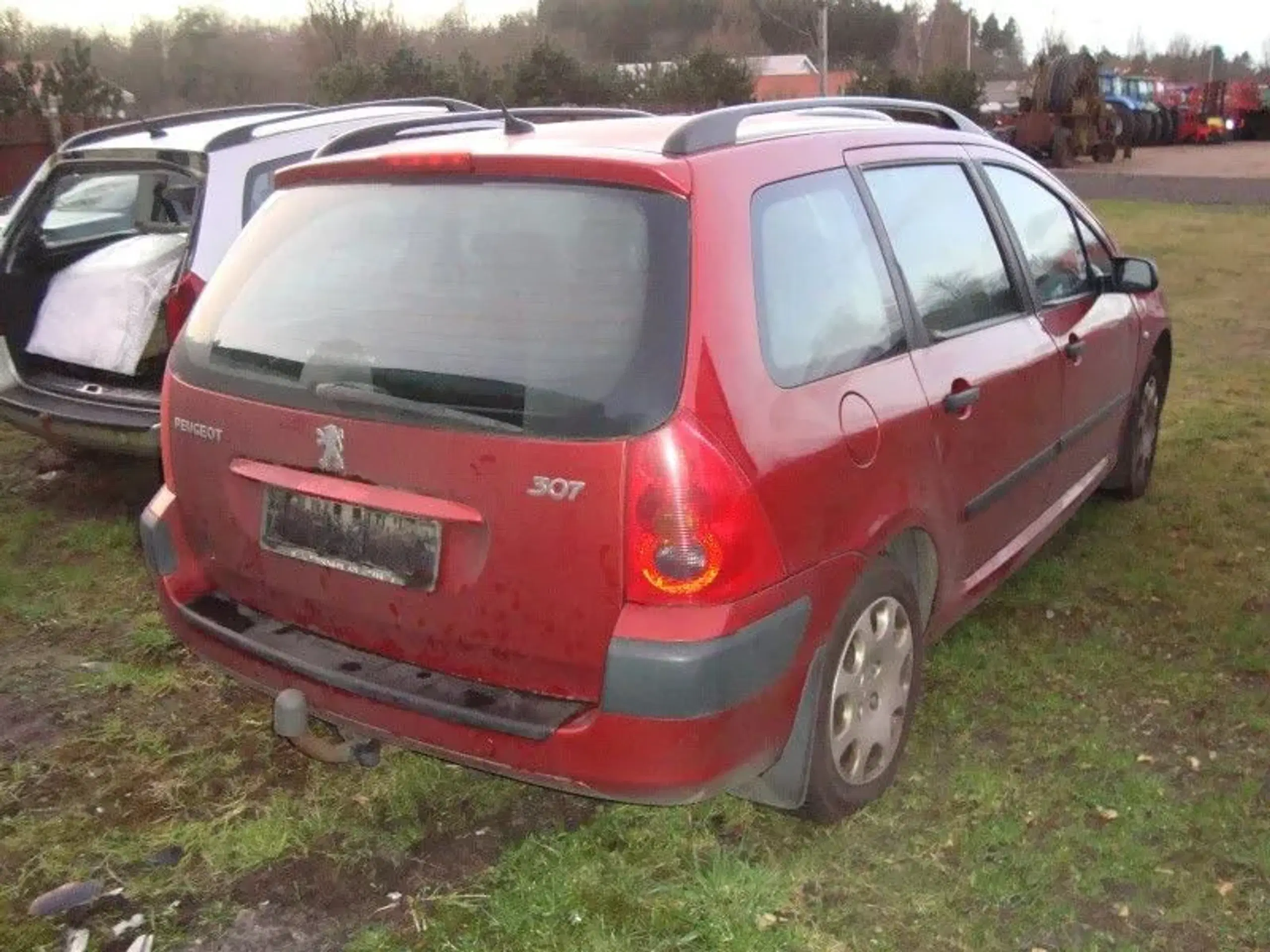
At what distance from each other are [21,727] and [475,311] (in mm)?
2195

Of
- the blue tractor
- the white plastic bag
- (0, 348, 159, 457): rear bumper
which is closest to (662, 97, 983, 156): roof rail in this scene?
(0, 348, 159, 457): rear bumper

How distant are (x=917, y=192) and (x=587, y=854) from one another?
2.02 metres

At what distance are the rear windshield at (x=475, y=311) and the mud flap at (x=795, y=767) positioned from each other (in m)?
0.78

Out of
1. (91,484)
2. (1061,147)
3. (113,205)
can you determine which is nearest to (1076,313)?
(91,484)

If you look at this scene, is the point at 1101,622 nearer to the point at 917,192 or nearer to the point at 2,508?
the point at 917,192

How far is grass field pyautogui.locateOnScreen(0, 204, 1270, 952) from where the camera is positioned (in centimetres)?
273

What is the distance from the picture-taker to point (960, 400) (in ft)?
10.6

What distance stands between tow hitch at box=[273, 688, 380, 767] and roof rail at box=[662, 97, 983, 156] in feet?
4.87

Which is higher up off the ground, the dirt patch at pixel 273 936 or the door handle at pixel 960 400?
the door handle at pixel 960 400

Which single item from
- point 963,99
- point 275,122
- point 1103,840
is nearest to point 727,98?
point 963,99

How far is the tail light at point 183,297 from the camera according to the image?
15.5ft

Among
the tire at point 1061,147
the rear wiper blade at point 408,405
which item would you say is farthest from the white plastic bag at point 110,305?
the tire at point 1061,147

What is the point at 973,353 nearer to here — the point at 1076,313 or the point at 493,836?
the point at 1076,313

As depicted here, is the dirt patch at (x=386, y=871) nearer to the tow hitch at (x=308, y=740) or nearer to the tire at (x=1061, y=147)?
the tow hitch at (x=308, y=740)
